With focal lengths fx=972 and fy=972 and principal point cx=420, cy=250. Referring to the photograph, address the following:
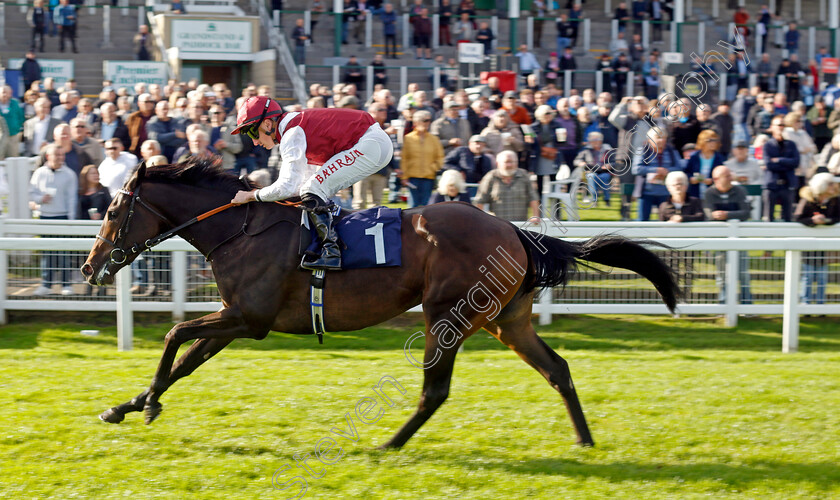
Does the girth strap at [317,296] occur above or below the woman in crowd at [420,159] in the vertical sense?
below

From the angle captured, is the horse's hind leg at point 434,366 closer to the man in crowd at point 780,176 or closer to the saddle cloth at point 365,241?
the saddle cloth at point 365,241

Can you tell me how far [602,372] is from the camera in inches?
254

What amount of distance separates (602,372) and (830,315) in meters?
2.81

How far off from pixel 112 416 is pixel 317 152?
1685 millimetres

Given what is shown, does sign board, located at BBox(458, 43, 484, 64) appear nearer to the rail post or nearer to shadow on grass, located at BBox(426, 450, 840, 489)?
the rail post

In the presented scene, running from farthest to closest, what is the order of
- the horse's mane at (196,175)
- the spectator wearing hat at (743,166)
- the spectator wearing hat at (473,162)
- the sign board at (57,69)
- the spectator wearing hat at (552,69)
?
1. the spectator wearing hat at (552,69)
2. the sign board at (57,69)
3. the spectator wearing hat at (743,166)
4. the spectator wearing hat at (473,162)
5. the horse's mane at (196,175)

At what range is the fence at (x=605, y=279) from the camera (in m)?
7.37

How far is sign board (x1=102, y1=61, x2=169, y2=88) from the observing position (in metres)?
15.8

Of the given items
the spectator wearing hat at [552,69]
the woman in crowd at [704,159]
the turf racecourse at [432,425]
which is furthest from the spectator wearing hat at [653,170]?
the spectator wearing hat at [552,69]

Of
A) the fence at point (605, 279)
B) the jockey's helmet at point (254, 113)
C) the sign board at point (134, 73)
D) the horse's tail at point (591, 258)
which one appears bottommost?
the fence at point (605, 279)

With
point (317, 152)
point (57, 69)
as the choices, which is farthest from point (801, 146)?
point (57, 69)

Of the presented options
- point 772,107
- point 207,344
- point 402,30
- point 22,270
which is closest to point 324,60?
point 402,30

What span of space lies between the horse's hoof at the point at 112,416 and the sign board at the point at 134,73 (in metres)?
11.8

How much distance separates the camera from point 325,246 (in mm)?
4801
